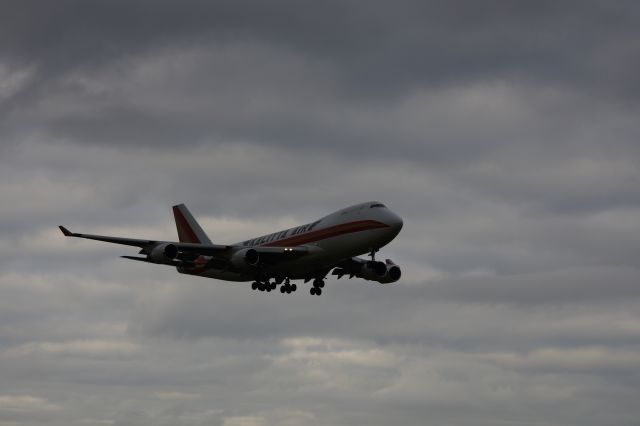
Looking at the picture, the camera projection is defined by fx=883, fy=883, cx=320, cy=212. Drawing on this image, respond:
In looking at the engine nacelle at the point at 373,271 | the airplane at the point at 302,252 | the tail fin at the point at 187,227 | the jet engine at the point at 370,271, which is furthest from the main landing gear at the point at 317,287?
the tail fin at the point at 187,227

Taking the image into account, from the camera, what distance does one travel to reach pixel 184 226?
96000 millimetres

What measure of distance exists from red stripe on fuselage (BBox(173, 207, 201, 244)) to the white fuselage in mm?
16255

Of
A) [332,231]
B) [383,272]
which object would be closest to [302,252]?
[332,231]

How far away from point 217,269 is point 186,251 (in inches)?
231

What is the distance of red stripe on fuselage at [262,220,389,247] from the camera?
69.0 metres

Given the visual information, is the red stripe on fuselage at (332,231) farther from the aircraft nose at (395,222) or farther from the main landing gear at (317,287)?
the main landing gear at (317,287)

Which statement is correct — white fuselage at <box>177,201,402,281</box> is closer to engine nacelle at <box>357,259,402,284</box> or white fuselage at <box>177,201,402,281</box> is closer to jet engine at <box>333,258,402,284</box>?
jet engine at <box>333,258,402,284</box>

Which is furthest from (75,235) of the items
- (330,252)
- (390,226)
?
(390,226)

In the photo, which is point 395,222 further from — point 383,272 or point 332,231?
point 383,272

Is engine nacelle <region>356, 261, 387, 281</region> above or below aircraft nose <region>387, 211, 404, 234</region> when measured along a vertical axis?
below

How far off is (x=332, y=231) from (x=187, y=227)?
94.7 feet

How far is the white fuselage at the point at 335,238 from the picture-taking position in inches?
2719

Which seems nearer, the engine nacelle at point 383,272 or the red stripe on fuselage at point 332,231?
the red stripe on fuselage at point 332,231

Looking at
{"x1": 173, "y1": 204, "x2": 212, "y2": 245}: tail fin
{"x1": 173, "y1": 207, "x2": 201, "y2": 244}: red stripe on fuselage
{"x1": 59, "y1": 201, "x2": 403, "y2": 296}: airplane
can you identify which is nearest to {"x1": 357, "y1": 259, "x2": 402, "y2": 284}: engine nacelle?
{"x1": 59, "y1": 201, "x2": 403, "y2": 296}: airplane
